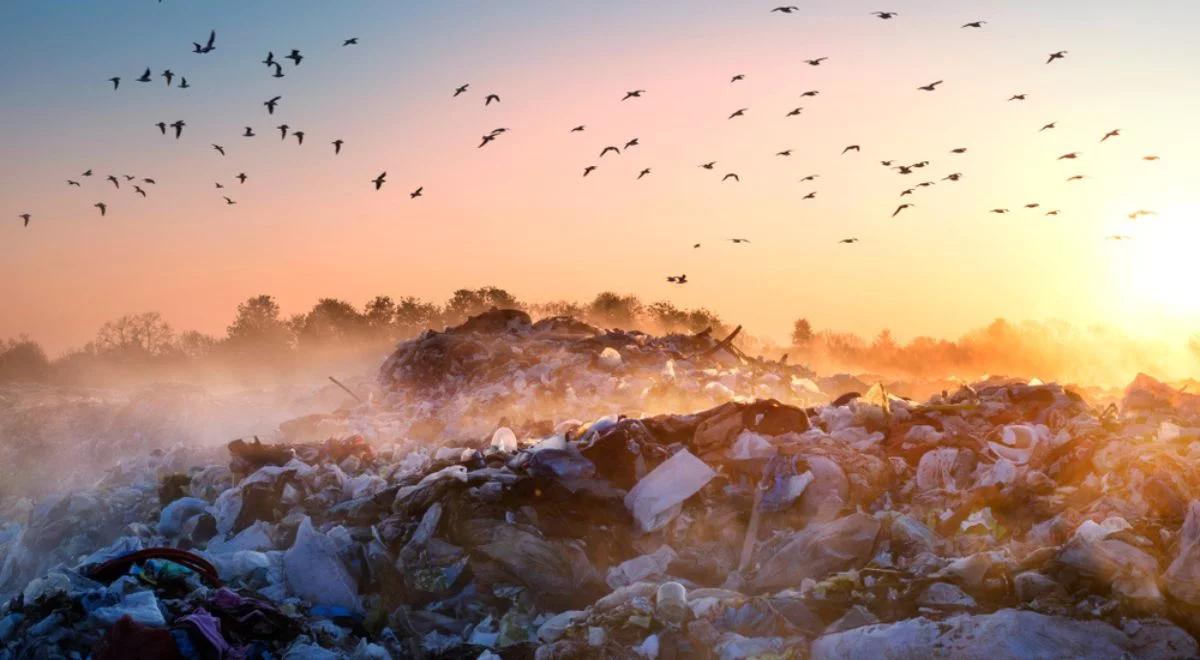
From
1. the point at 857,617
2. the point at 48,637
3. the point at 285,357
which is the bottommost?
the point at 285,357

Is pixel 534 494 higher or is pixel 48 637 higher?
pixel 48 637

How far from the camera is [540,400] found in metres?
13.0

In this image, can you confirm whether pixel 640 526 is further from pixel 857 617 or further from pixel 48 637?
pixel 48 637

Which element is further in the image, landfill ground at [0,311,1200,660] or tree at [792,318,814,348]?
tree at [792,318,814,348]

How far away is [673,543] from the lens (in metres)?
6.17

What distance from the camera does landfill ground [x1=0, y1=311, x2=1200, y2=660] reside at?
4348 mm

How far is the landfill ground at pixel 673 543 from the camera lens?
4348 millimetres

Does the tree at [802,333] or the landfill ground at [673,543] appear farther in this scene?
the tree at [802,333]

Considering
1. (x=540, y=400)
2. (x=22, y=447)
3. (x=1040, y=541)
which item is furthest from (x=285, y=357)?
(x=1040, y=541)

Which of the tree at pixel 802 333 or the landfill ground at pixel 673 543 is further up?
the landfill ground at pixel 673 543

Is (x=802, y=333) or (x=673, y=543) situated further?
(x=802, y=333)

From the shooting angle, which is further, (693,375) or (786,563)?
(693,375)

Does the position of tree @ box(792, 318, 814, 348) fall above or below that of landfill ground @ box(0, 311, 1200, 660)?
below

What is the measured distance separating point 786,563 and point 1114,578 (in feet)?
5.75
